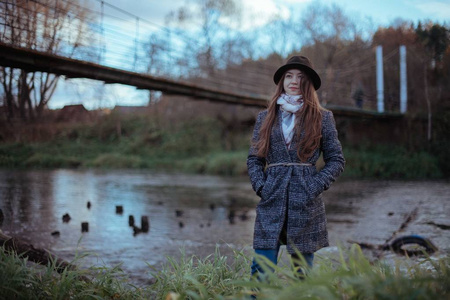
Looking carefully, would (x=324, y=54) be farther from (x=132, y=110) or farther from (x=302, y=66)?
(x=302, y=66)

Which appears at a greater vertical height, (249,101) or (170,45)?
(170,45)

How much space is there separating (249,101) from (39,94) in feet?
27.1

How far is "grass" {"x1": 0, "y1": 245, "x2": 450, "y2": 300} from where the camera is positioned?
1709 mm

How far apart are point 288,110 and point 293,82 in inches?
8.4

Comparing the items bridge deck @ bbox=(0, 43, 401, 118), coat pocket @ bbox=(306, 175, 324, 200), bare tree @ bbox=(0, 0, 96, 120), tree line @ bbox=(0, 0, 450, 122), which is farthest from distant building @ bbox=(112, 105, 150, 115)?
coat pocket @ bbox=(306, 175, 324, 200)

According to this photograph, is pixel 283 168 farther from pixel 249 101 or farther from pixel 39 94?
pixel 249 101

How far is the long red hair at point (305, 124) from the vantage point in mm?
2688

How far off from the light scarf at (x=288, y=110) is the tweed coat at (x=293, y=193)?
0.11ft

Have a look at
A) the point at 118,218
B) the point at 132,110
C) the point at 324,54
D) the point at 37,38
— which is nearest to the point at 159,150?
the point at 132,110

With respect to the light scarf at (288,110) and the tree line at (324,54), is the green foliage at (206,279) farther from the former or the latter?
the tree line at (324,54)

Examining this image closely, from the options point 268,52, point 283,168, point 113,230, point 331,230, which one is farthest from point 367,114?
point 283,168

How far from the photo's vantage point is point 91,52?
812cm

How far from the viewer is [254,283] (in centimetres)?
175

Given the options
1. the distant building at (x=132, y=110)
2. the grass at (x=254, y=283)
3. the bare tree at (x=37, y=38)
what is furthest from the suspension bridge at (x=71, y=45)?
the distant building at (x=132, y=110)
